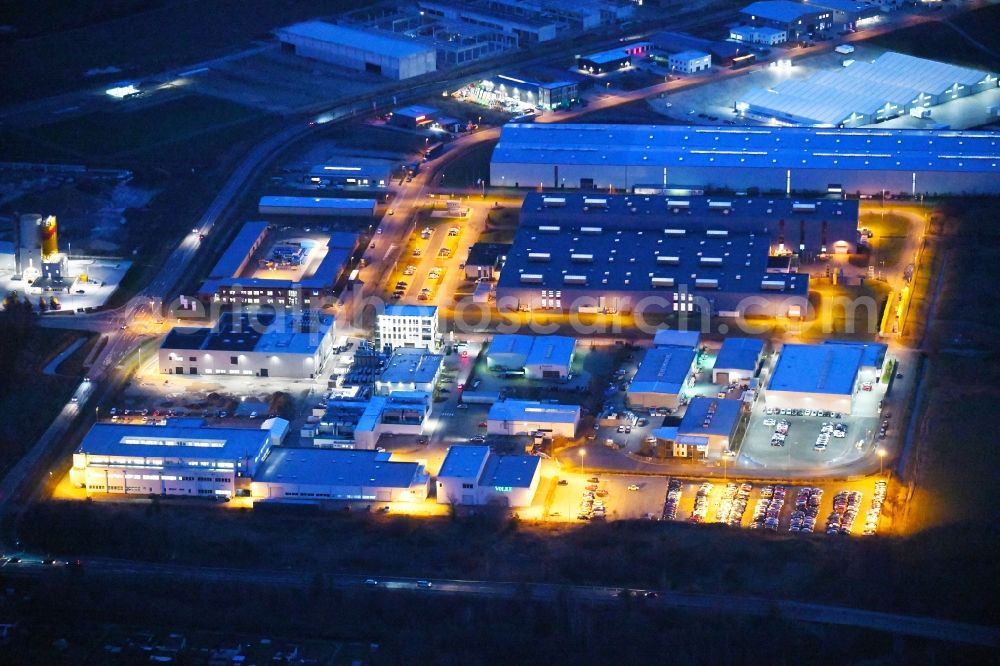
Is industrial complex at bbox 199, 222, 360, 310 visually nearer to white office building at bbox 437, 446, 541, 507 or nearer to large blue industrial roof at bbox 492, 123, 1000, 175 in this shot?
large blue industrial roof at bbox 492, 123, 1000, 175

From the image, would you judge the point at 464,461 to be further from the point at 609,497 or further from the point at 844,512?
the point at 844,512

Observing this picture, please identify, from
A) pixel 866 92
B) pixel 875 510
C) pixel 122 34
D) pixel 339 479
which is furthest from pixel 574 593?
pixel 122 34

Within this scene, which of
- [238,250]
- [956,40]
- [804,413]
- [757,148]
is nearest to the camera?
[804,413]

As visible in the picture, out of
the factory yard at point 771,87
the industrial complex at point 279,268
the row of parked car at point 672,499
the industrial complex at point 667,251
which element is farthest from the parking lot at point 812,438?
the factory yard at point 771,87

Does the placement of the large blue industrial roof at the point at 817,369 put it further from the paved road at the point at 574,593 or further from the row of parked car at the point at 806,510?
the paved road at the point at 574,593

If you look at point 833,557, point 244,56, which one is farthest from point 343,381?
point 244,56
